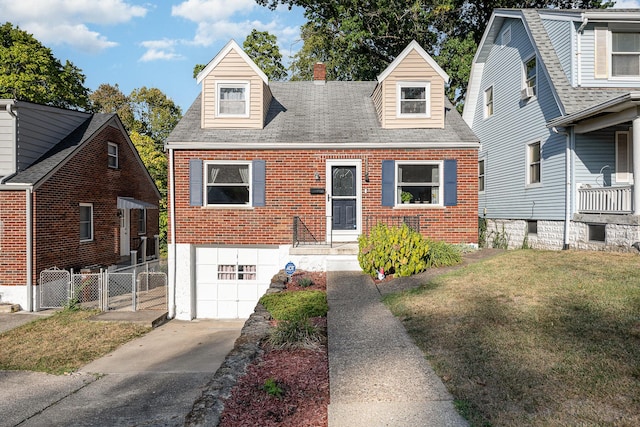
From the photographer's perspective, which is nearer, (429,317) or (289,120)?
(429,317)

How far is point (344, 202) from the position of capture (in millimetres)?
12273

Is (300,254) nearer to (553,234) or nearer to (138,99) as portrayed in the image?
(553,234)

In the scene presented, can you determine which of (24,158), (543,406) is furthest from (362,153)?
(24,158)

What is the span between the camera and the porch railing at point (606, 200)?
32.3 ft

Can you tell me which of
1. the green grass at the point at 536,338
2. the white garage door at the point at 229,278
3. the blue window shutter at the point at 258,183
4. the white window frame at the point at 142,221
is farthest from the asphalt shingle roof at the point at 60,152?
the green grass at the point at 536,338

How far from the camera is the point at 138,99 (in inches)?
1331

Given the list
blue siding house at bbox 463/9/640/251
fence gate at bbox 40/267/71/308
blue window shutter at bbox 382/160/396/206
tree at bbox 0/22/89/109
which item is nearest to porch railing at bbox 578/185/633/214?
blue siding house at bbox 463/9/640/251

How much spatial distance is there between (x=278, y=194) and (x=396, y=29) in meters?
15.5

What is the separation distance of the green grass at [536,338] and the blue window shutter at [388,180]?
12.5 ft

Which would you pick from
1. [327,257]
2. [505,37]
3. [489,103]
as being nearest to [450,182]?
[327,257]

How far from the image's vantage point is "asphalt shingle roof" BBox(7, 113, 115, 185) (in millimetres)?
12094

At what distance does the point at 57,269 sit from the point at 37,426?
8475 millimetres

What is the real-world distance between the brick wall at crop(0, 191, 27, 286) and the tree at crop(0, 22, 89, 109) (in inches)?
541

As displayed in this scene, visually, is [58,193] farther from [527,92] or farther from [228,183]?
[527,92]
